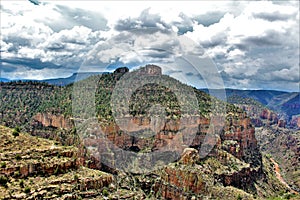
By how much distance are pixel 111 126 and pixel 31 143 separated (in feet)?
119

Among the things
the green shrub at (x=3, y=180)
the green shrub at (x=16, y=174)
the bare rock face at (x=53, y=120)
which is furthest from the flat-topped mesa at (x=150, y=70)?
the green shrub at (x=3, y=180)

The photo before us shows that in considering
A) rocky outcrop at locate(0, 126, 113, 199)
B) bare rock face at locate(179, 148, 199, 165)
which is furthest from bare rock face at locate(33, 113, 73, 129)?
rocky outcrop at locate(0, 126, 113, 199)

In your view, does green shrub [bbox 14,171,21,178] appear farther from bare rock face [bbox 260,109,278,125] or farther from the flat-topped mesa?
bare rock face [bbox 260,109,278,125]

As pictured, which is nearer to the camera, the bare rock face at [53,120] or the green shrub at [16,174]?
the green shrub at [16,174]

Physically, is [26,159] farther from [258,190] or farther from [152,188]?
[258,190]

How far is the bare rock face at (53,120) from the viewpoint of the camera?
91.1 metres

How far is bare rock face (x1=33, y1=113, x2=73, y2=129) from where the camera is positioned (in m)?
91.1

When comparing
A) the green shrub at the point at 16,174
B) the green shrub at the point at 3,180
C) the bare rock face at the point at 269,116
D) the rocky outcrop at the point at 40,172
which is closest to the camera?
the green shrub at the point at 3,180

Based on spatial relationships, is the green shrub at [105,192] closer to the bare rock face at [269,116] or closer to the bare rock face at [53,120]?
the bare rock face at [53,120]

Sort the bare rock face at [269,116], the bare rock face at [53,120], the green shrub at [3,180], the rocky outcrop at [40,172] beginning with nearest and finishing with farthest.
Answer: the green shrub at [3,180] → the rocky outcrop at [40,172] → the bare rock face at [53,120] → the bare rock face at [269,116]

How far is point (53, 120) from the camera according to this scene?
94375 millimetres

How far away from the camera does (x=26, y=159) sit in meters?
45.2

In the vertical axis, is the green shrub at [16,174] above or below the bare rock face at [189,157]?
above

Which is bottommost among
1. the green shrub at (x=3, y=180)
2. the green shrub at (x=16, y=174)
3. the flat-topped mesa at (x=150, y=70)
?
the green shrub at (x=3, y=180)
